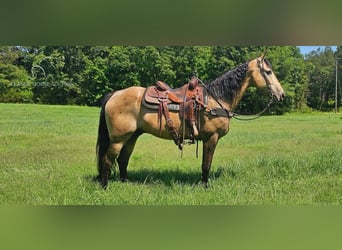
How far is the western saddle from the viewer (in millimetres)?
2578

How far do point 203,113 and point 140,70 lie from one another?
0.56 m

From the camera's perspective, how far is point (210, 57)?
8.69 feet

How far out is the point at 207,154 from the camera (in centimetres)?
269

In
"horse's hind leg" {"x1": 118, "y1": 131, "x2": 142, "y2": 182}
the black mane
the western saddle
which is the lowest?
"horse's hind leg" {"x1": 118, "y1": 131, "x2": 142, "y2": 182}

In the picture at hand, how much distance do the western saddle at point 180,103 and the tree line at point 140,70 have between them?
0.52ft

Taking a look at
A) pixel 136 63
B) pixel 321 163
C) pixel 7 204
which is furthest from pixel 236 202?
pixel 7 204

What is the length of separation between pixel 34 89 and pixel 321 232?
2138 millimetres

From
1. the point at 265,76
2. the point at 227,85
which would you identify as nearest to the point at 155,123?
the point at 227,85

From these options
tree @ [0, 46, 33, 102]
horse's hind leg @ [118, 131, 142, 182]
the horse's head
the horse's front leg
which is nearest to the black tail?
horse's hind leg @ [118, 131, 142, 182]

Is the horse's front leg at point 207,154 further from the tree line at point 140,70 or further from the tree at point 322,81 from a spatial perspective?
the tree at point 322,81

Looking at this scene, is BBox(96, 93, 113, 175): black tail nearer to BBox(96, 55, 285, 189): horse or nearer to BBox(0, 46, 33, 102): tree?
BBox(96, 55, 285, 189): horse

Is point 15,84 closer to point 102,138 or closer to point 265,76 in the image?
point 102,138
